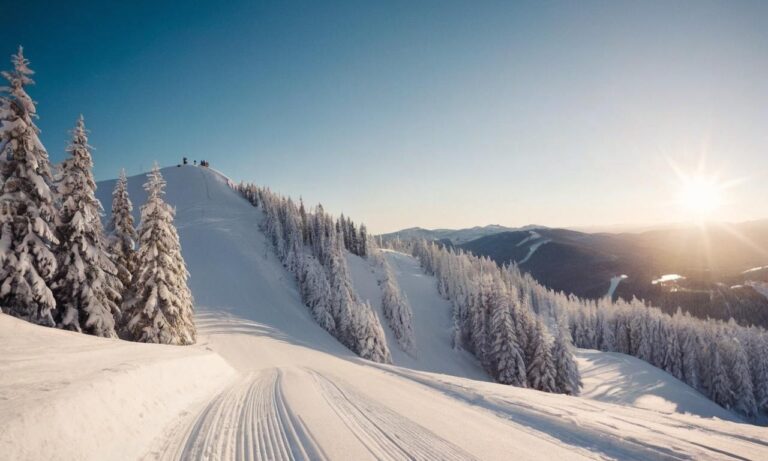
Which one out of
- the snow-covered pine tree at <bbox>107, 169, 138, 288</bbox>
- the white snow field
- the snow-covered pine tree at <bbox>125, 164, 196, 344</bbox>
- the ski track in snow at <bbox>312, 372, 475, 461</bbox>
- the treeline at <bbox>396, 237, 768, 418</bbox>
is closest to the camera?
the white snow field

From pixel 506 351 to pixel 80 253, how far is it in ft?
143

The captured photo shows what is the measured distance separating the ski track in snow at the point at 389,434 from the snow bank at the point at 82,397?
3.62m

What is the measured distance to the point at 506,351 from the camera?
43.6 meters

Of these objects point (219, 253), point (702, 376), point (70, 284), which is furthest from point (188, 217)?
point (702, 376)

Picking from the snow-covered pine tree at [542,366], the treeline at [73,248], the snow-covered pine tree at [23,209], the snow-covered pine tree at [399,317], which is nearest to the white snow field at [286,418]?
the snow-covered pine tree at [23,209]

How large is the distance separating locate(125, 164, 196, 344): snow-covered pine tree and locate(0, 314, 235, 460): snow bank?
31.8ft

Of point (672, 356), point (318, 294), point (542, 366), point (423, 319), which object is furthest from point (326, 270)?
point (672, 356)

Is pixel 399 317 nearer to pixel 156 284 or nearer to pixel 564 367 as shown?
pixel 564 367

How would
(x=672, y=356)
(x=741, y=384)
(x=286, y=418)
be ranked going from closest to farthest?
(x=286, y=418) → (x=741, y=384) → (x=672, y=356)

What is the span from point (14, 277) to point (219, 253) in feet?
194

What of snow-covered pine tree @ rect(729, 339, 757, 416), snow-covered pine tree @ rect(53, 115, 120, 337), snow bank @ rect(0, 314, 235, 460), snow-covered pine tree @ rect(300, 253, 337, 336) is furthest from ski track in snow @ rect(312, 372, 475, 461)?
snow-covered pine tree @ rect(729, 339, 757, 416)

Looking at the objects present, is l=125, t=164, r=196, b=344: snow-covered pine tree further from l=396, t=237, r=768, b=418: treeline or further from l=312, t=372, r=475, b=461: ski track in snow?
l=396, t=237, r=768, b=418: treeline

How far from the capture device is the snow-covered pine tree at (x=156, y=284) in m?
19.5

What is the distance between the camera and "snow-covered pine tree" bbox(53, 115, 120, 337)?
15.6 metres
